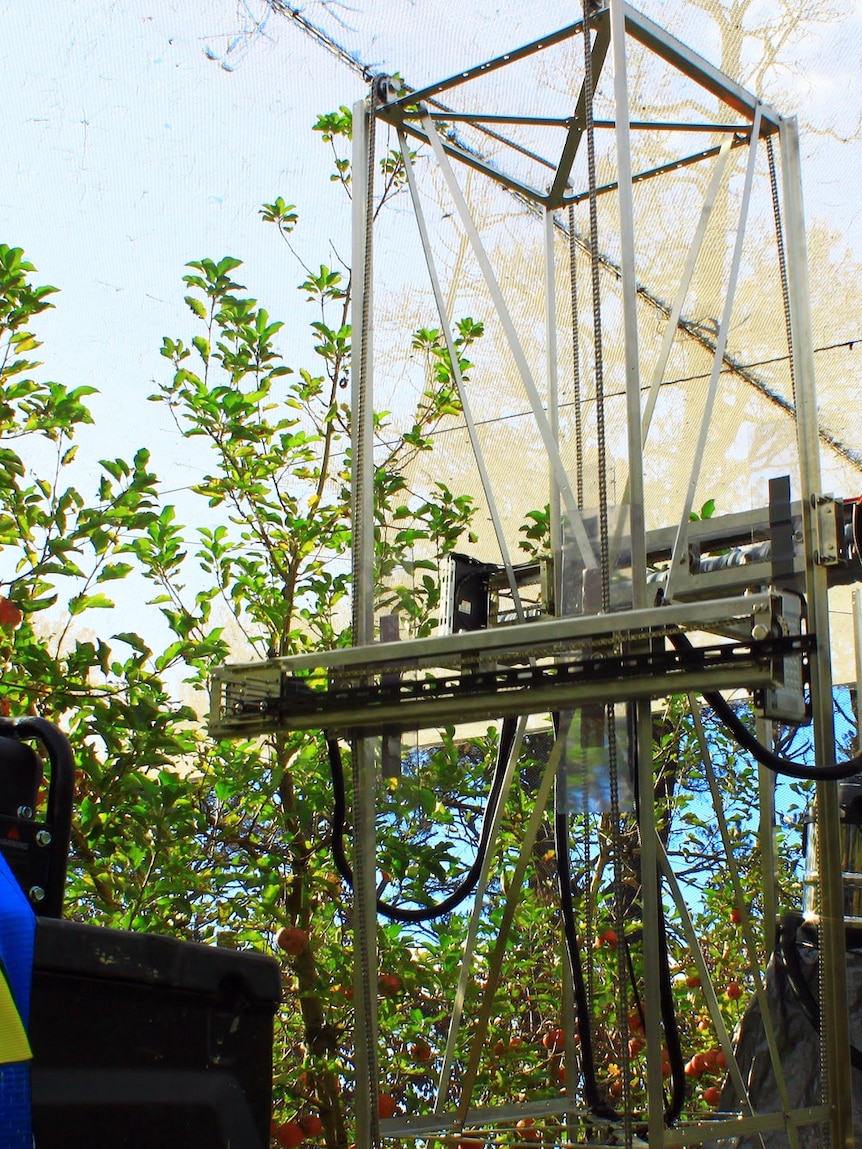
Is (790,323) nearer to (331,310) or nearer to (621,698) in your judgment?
(621,698)

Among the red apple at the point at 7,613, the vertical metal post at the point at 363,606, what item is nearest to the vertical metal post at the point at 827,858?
the vertical metal post at the point at 363,606

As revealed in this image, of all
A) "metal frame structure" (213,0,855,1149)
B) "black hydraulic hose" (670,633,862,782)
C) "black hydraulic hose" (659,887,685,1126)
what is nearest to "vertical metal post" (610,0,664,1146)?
"metal frame structure" (213,0,855,1149)

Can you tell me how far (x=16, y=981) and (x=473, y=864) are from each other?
1.90 metres

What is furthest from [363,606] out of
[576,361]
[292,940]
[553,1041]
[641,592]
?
[553,1041]

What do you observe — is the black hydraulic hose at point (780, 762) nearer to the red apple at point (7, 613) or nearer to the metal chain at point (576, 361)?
the metal chain at point (576, 361)

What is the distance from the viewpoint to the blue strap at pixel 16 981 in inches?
30.6

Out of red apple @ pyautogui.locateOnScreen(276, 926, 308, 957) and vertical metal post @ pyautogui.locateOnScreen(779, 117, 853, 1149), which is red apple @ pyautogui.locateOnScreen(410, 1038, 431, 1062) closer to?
red apple @ pyautogui.locateOnScreen(276, 926, 308, 957)

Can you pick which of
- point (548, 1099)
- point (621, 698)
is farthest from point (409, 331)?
point (621, 698)

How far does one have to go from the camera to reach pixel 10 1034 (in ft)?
2.57

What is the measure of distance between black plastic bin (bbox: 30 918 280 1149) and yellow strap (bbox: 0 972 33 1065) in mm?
85

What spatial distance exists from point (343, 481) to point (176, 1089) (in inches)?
114

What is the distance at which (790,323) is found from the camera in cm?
244

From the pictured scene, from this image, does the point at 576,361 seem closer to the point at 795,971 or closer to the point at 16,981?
the point at 795,971

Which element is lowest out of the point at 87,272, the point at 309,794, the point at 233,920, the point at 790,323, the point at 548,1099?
the point at 548,1099
